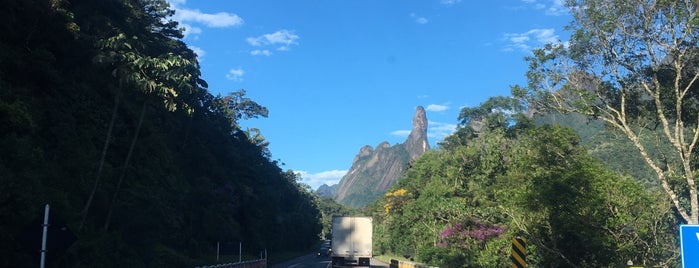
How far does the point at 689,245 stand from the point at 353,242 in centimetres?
2751

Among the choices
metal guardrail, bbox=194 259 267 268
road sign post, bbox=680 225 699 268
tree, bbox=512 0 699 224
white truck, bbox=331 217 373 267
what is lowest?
metal guardrail, bbox=194 259 267 268

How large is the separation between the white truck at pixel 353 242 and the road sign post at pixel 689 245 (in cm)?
2703

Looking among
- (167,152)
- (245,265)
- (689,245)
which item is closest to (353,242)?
(245,265)

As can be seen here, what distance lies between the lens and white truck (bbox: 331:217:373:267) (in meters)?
31.4

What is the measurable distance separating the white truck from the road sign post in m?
27.0

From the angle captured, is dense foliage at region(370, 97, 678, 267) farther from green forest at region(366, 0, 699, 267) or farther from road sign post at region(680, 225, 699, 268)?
road sign post at region(680, 225, 699, 268)

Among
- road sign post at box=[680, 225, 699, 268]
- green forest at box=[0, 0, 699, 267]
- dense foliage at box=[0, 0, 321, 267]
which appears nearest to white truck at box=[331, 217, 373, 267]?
green forest at box=[0, 0, 699, 267]

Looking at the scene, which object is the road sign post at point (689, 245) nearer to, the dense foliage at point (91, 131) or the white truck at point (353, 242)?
the dense foliage at point (91, 131)

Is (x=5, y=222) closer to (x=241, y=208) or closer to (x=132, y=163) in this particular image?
(x=132, y=163)

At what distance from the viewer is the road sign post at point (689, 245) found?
184 inches

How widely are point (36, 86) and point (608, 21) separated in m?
24.6

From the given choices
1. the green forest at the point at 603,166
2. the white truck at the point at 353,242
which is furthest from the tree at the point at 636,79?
the white truck at the point at 353,242

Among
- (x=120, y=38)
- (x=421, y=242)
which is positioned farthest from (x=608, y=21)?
(x=421, y=242)

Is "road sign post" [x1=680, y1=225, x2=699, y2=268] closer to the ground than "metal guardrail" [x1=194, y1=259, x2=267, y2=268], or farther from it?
farther from it
